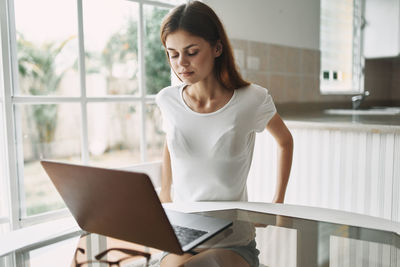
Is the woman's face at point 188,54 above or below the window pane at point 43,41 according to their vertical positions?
below

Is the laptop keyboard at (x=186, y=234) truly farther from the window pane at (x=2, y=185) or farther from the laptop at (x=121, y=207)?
the window pane at (x=2, y=185)

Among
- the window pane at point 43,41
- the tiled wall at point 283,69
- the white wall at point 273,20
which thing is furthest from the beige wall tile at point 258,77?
the window pane at point 43,41

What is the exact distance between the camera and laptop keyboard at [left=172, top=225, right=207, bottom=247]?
669mm

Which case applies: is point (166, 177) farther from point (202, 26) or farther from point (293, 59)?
point (293, 59)

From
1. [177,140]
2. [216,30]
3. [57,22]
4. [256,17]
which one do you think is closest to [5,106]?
[57,22]

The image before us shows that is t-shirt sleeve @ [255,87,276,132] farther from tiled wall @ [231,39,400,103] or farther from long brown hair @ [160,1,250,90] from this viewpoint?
tiled wall @ [231,39,400,103]

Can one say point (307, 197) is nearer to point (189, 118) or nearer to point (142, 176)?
point (189, 118)

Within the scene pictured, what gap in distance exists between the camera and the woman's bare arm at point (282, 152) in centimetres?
129

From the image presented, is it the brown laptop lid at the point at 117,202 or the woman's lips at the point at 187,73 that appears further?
the woman's lips at the point at 187,73

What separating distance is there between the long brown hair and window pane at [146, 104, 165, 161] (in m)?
1.09

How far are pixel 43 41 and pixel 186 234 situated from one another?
1.55m

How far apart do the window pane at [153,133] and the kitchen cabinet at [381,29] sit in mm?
2116

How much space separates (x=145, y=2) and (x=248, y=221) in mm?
1676

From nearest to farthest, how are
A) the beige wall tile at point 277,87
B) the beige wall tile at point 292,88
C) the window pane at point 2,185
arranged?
the window pane at point 2,185
the beige wall tile at point 277,87
the beige wall tile at point 292,88
